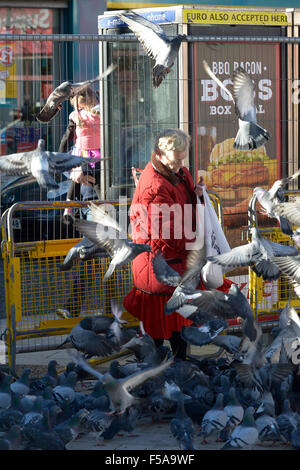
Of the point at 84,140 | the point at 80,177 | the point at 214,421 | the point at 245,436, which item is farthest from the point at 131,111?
the point at 245,436

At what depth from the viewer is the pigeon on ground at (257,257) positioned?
6113 mm

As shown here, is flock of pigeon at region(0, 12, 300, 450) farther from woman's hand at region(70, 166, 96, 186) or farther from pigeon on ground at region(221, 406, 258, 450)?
woman's hand at region(70, 166, 96, 186)

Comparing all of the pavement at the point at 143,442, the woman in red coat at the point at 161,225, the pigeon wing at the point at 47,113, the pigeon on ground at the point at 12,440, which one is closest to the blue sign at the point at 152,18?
the pigeon wing at the point at 47,113

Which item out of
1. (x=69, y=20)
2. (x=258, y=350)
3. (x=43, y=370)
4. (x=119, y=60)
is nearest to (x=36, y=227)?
(x=43, y=370)

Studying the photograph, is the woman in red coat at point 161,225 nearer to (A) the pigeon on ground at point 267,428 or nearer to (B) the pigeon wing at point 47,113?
(B) the pigeon wing at point 47,113

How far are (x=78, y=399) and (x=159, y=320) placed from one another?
2.72 feet

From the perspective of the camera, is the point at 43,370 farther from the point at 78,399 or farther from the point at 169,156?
the point at 169,156

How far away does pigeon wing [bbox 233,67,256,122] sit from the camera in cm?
679

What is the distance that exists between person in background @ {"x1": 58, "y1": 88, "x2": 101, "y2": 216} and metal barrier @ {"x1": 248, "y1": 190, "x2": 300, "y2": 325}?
4.58 feet

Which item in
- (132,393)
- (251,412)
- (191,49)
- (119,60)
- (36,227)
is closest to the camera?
(251,412)

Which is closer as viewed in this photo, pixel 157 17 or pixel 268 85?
pixel 268 85

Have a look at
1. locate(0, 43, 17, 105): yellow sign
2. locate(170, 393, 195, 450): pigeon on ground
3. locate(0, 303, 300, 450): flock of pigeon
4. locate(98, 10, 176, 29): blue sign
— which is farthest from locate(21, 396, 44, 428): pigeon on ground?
locate(98, 10, 176, 29): blue sign

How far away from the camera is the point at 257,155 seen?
28.2ft

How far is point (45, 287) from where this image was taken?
676 cm
